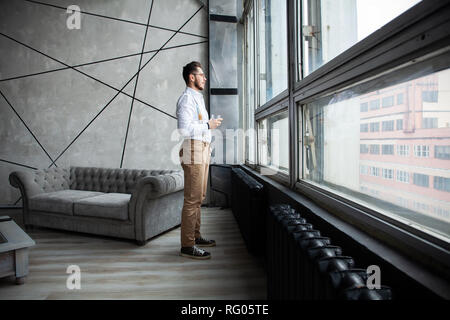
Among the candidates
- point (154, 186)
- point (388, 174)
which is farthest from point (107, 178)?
point (388, 174)

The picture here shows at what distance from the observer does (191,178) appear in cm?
254

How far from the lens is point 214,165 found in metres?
4.76

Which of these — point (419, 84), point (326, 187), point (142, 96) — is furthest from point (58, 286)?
point (142, 96)

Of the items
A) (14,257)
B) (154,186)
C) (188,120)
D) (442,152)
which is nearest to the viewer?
(442,152)

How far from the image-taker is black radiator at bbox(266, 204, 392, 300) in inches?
30.2

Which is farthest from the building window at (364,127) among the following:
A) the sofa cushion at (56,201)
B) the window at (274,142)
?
the sofa cushion at (56,201)

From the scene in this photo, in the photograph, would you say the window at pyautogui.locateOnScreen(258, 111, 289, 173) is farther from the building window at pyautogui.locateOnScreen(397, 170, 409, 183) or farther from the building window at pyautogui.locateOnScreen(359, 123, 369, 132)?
the building window at pyautogui.locateOnScreen(397, 170, 409, 183)

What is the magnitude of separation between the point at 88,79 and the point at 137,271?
382 centimetres

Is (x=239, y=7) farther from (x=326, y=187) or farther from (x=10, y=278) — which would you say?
(x=10, y=278)

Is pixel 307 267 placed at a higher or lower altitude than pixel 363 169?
lower

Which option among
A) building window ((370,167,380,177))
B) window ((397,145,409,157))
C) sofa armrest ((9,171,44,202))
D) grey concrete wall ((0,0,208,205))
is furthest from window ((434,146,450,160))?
grey concrete wall ((0,0,208,205))

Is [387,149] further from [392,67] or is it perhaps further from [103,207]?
[103,207]

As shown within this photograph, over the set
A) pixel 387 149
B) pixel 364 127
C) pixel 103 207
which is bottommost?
pixel 103 207

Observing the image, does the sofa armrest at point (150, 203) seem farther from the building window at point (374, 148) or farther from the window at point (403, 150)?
the window at point (403, 150)
